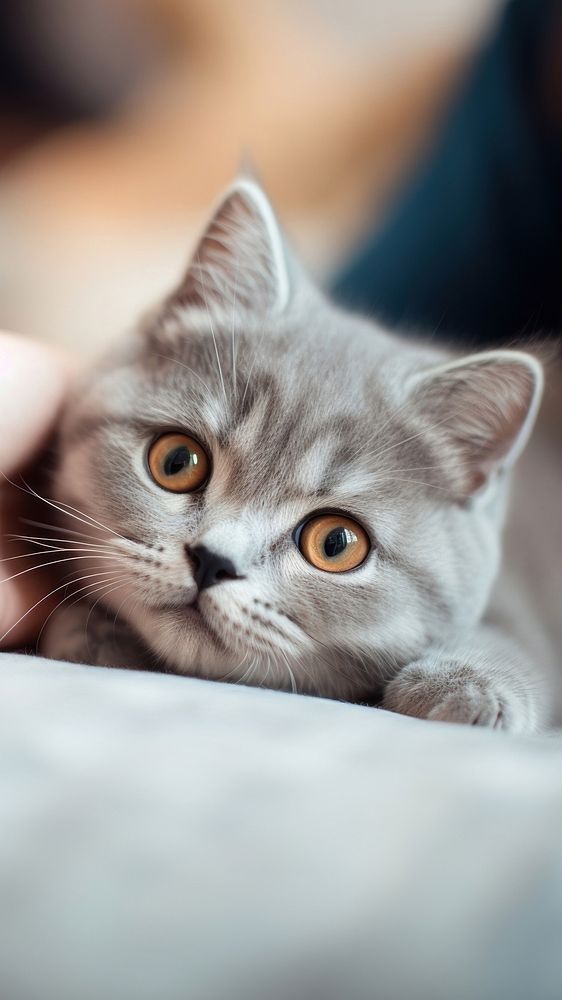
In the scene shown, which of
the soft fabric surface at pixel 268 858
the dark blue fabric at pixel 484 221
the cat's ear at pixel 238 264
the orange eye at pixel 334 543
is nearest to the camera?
the soft fabric surface at pixel 268 858

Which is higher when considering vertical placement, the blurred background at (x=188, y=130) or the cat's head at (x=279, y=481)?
the blurred background at (x=188, y=130)

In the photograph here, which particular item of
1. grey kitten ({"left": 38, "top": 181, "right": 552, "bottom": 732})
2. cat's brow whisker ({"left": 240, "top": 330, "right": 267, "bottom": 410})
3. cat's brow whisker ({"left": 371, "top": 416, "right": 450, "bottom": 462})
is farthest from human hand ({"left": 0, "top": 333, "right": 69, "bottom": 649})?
cat's brow whisker ({"left": 371, "top": 416, "right": 450, "bottom": 462})

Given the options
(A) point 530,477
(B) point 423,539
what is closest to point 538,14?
(A) point 530,477

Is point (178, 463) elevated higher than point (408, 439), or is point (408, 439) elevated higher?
point (408, 439)

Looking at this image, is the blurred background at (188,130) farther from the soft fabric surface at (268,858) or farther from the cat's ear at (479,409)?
the soft fabric surface at (268,858)

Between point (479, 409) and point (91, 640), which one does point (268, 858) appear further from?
point (479, 409)

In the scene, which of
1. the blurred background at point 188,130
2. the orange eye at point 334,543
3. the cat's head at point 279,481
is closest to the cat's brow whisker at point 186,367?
the cat's head at point 279,481

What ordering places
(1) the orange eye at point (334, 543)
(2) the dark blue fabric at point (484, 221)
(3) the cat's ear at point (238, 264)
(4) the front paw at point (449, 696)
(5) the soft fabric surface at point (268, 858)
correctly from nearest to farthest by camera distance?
1. (5) the soft fabric surface at point (268, 858)
2. (4) the front paw at point (449, 696)
3. (1) the orange eye at point (334, 543)
4. (3) the cat's ear at point (238, 264)
5. (2) the dark blue fabric at point (484, 221)

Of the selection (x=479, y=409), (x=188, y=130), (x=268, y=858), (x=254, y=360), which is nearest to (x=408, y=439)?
(x=479, y=409)
